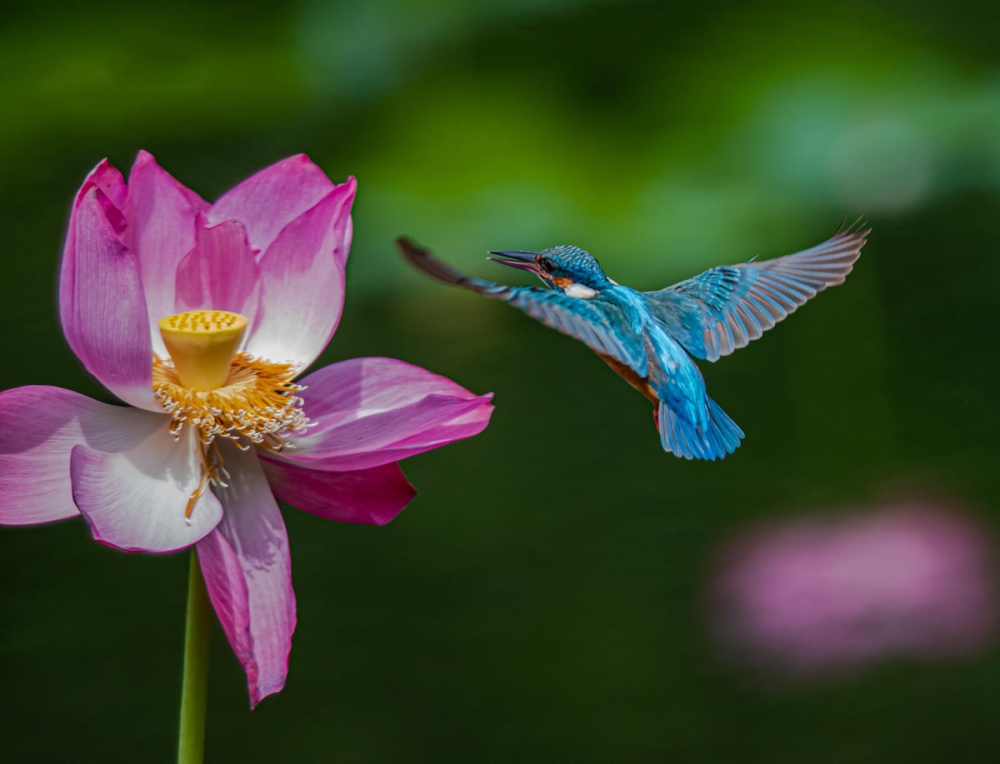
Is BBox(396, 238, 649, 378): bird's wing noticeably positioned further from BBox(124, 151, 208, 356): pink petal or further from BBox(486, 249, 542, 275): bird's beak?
BBox(124, 151, 208, 356): pink petal

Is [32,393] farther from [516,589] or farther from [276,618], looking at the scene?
[516,589]

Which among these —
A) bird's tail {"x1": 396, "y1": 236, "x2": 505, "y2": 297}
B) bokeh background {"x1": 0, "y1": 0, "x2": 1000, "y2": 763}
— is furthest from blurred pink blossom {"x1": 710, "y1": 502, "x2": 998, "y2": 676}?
bird's tail {"x1": 396, "y1": 236, "x2": 505, "y2": 297}

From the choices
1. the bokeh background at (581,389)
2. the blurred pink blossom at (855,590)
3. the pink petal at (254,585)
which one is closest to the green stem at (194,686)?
the pink petal at (254,585)

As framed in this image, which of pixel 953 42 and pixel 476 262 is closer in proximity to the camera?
pixel 476 262

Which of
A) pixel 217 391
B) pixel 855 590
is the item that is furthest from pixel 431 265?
pixel 855 590

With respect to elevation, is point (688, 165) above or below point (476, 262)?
above

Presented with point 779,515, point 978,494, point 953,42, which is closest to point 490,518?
point 779,515
